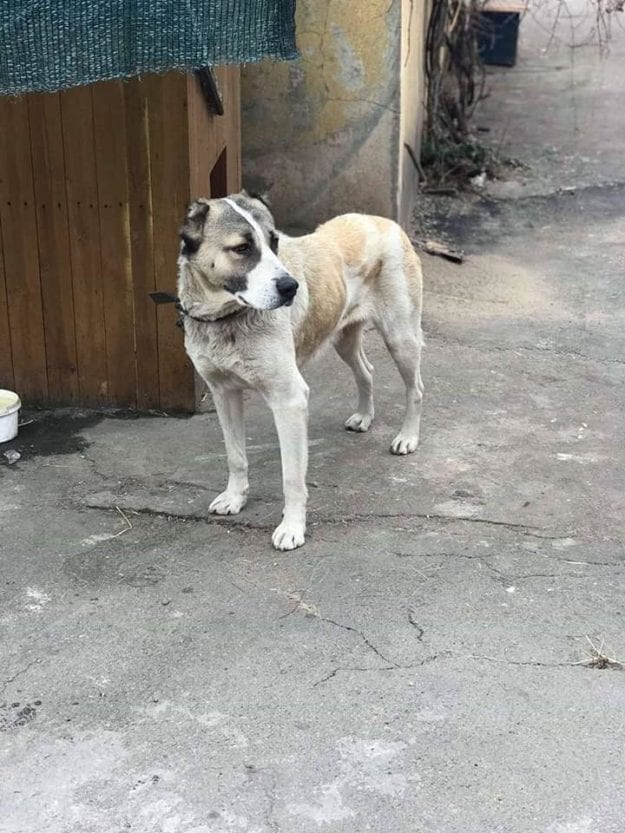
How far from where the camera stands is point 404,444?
18.4ft

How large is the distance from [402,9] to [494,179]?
293 centimetres

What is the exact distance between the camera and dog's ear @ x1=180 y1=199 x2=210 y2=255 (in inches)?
167

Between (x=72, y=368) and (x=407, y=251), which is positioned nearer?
Answer: (x=407, y=251)

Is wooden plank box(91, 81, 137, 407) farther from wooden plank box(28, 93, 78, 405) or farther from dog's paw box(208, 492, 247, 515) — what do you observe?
dog's paw box(208, 492, 247, 515)

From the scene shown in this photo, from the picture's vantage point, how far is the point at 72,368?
20.2 feet

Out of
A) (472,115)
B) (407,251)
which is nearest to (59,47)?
(407,251)

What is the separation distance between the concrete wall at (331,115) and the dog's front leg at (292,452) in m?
4.39

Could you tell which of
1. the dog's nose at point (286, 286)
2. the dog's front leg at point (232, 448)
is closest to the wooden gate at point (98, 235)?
the dog's front leg at point (232, 448)

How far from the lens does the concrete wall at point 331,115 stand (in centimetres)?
810

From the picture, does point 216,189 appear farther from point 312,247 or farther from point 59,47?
point 59,47

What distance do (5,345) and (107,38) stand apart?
2.49m

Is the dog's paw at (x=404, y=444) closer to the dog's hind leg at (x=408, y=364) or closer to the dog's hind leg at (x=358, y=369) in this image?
the dog's hind leg at (x=408, y=364)

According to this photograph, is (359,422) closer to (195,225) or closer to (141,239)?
(141,239)

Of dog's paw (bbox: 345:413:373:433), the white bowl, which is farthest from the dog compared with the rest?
the white bowl
